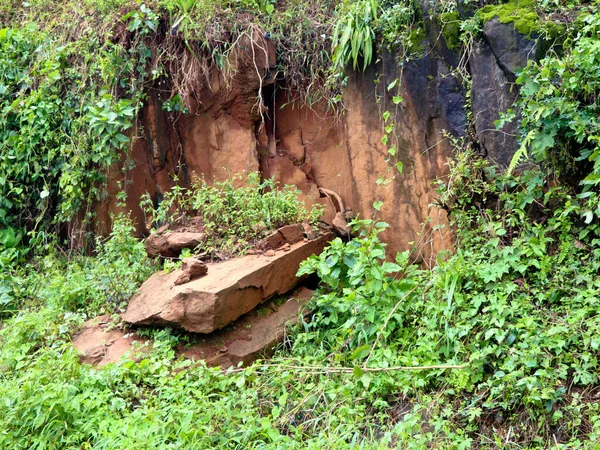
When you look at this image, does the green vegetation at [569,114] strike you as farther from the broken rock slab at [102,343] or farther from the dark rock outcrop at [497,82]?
the broken rock slab at [102,343]

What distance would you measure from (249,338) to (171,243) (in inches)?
49.8

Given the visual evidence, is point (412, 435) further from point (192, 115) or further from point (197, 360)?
point (192, 115)

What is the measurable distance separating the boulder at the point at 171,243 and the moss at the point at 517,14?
9.79 ft

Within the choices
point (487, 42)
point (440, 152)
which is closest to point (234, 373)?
point (440, 152)

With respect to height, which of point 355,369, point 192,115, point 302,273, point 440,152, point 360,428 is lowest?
point 360,428

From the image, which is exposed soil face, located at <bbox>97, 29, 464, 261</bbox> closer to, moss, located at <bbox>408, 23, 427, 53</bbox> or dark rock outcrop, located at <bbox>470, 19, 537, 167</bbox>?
moss, located at <bbox>408, 23, 427, 53</bbox>

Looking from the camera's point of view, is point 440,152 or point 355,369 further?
point 440,152

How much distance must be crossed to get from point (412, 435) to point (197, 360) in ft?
5.90

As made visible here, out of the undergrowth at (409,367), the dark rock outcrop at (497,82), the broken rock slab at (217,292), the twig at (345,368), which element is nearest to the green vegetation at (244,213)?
the broken rock slab at (217,292)

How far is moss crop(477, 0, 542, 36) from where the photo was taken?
4.80 m

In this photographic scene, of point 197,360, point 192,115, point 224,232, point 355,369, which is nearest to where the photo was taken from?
point 355,369

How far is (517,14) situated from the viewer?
4.90 meters

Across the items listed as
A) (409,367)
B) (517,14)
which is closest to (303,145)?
(517,14)

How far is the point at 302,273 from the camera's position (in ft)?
17.2
